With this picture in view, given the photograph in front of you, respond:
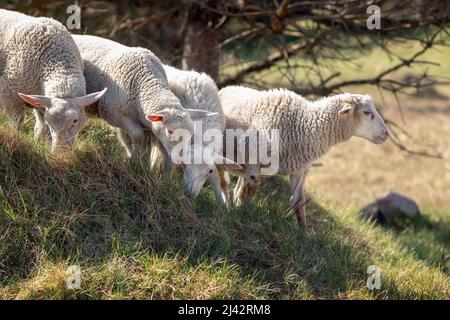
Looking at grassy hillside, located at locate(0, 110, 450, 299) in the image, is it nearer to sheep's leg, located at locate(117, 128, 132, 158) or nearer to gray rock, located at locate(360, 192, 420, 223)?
sheep's leg, located at locate(117, 128, 132, 158)

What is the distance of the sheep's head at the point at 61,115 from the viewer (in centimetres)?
592

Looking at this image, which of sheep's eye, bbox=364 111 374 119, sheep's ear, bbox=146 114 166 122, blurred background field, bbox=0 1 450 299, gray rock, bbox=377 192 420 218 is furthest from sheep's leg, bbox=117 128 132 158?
gray rock, bbox=377 192 420 218

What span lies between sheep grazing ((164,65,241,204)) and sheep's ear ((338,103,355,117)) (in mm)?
1037

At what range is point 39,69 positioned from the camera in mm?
6324

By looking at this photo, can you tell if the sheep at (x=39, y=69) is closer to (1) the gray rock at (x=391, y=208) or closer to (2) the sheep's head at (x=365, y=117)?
(2) the sheep's head at (x=365, y=117)

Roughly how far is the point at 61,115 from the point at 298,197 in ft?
7.54

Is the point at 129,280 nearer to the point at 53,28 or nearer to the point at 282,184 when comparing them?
the point at 53,28

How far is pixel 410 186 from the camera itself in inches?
551

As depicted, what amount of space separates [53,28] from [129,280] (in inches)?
94.5

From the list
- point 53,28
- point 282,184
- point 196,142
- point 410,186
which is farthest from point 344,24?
point 410,186

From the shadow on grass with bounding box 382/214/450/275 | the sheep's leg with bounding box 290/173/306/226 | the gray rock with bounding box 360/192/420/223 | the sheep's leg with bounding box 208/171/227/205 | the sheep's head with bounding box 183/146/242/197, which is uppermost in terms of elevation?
the sheep's head with bounding box 183/146/242/197

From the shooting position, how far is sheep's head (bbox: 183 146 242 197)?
247 inches

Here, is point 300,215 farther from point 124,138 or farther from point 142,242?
point 142,242

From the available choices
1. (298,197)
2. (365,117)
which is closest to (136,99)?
(298,197)
